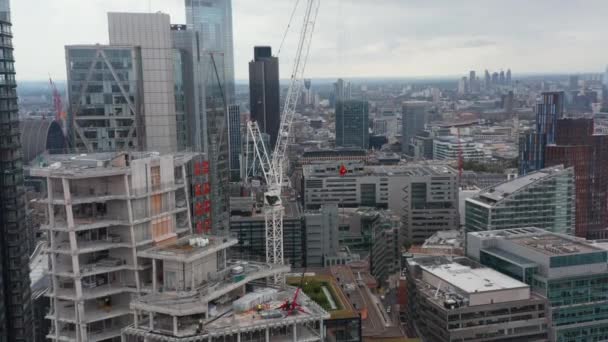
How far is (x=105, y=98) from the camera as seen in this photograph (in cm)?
3591

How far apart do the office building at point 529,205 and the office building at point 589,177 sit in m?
15.0

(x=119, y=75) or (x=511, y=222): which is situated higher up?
(x=119, y=75)

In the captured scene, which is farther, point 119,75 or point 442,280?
point 442,280

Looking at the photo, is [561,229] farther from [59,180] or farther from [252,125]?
[59,180]

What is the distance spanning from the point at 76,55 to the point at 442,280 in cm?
2550

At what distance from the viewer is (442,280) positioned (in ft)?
136

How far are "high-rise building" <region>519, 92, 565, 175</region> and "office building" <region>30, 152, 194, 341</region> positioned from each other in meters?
64.8

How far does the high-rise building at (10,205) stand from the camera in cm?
2925

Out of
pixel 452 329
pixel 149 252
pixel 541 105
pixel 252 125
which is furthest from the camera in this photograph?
pixel 541 105

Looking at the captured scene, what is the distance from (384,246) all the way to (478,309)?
24516 millimetres

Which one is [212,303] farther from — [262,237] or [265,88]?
[265,88]

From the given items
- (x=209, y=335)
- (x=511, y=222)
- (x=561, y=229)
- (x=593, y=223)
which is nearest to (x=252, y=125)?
(x=511, y=222)

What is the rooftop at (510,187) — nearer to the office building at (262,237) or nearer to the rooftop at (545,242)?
the rooftop at (545,242)

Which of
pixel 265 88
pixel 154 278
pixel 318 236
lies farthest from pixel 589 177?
pixel 265 88
